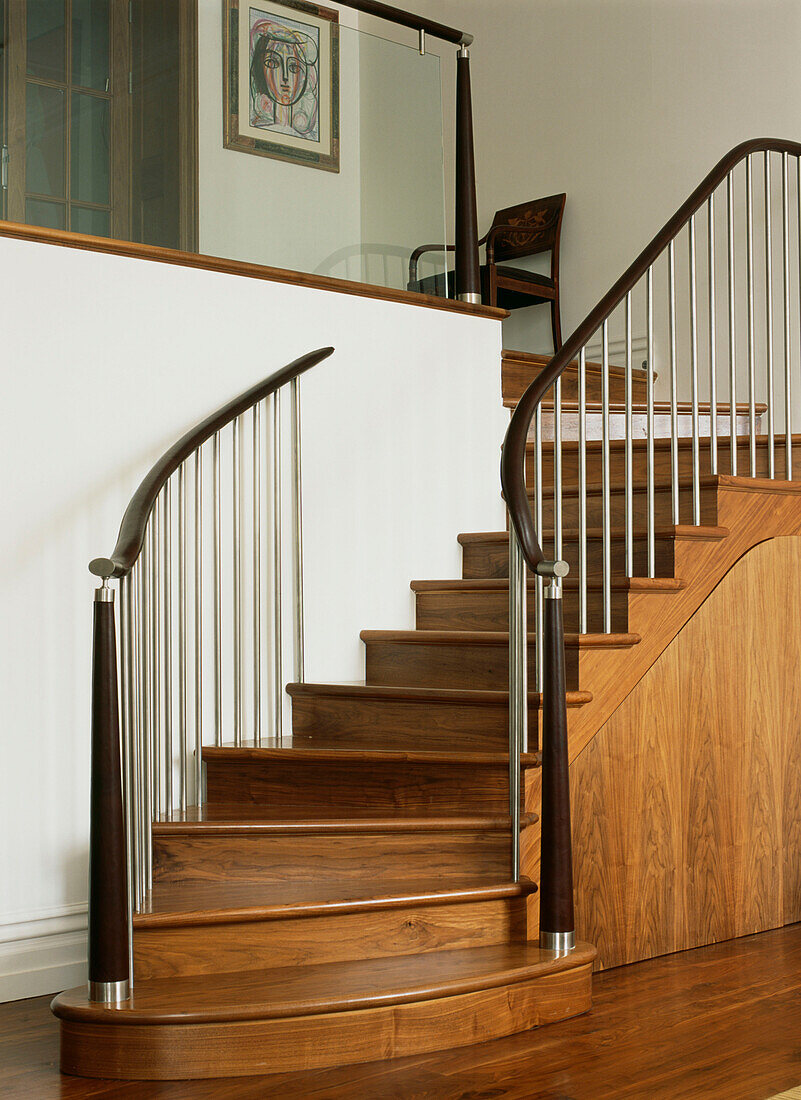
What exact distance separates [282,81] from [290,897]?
8.49 ft

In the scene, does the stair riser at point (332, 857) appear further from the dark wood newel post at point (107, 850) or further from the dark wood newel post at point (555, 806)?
the dark wood newel post at point (107, 850)

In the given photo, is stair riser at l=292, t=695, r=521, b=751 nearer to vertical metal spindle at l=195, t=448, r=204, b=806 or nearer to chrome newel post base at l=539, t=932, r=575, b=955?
vertical metal spindle at l=195, t=448, r=204, b=806

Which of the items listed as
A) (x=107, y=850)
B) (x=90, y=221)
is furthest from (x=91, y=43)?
(x=107, y=850)

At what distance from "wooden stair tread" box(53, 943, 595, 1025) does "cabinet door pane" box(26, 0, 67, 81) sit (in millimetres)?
2488

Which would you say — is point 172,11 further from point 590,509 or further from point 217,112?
point 590,509

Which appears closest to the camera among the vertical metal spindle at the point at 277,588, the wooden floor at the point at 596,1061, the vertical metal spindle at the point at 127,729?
the wooden floor at the point at 596,1061

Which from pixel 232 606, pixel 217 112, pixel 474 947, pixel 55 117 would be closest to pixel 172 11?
pixel 217 112

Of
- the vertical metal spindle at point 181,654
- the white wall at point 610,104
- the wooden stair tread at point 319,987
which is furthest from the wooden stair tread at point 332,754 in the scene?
the white wall at point 610,104

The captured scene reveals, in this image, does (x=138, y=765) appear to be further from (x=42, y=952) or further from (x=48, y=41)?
(x=48, y=41)

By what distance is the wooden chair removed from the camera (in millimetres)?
5590

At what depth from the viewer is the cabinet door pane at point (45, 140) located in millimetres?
3328

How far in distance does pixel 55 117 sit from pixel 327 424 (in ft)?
3.88

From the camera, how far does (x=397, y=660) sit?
3.69m

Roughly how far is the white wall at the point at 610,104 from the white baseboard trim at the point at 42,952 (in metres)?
3.81
